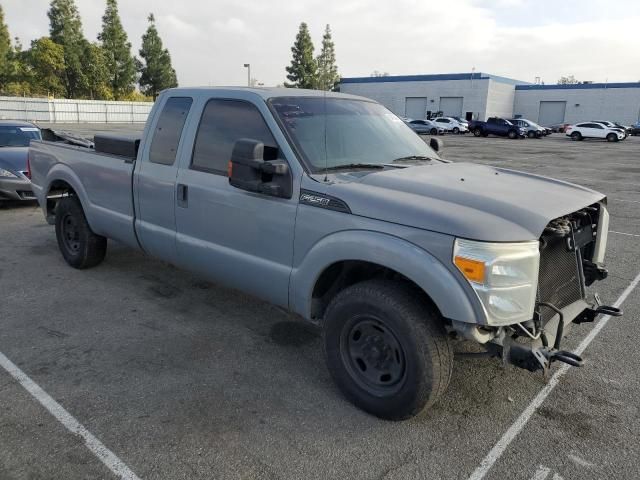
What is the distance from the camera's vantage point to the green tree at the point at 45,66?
47688 millimetres

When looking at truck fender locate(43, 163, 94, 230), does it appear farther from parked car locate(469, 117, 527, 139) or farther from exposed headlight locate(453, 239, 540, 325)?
parked car locate(469, 117, 527, 139)

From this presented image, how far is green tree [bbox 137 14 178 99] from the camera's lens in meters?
60.7

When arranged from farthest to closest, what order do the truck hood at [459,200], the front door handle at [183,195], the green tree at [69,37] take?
the green tree at [69,37]
the front door handle at [183,195]
the truck hood at [459,200]

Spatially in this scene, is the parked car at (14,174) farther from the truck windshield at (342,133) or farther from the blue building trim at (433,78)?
the blue building trim at (433,78)

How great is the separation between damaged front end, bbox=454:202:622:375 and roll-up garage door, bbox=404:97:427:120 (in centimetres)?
6248

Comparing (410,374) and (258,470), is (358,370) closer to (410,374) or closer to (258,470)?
(410,374)

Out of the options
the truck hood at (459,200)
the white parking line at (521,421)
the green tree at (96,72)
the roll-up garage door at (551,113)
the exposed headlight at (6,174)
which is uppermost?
the green tree at (96,72)

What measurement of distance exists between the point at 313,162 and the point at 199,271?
4.69 ft

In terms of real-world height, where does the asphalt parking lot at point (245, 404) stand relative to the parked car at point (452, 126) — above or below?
below

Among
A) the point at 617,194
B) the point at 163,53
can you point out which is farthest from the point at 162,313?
the point at 163,53

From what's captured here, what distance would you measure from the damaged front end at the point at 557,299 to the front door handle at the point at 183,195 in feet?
7.73

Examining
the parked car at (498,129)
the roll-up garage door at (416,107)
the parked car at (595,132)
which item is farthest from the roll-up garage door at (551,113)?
the parked car at (498,129)

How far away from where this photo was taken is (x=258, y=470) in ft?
8.83

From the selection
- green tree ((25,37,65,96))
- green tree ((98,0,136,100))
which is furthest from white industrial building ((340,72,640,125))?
green tree ((25,37,65,96))
